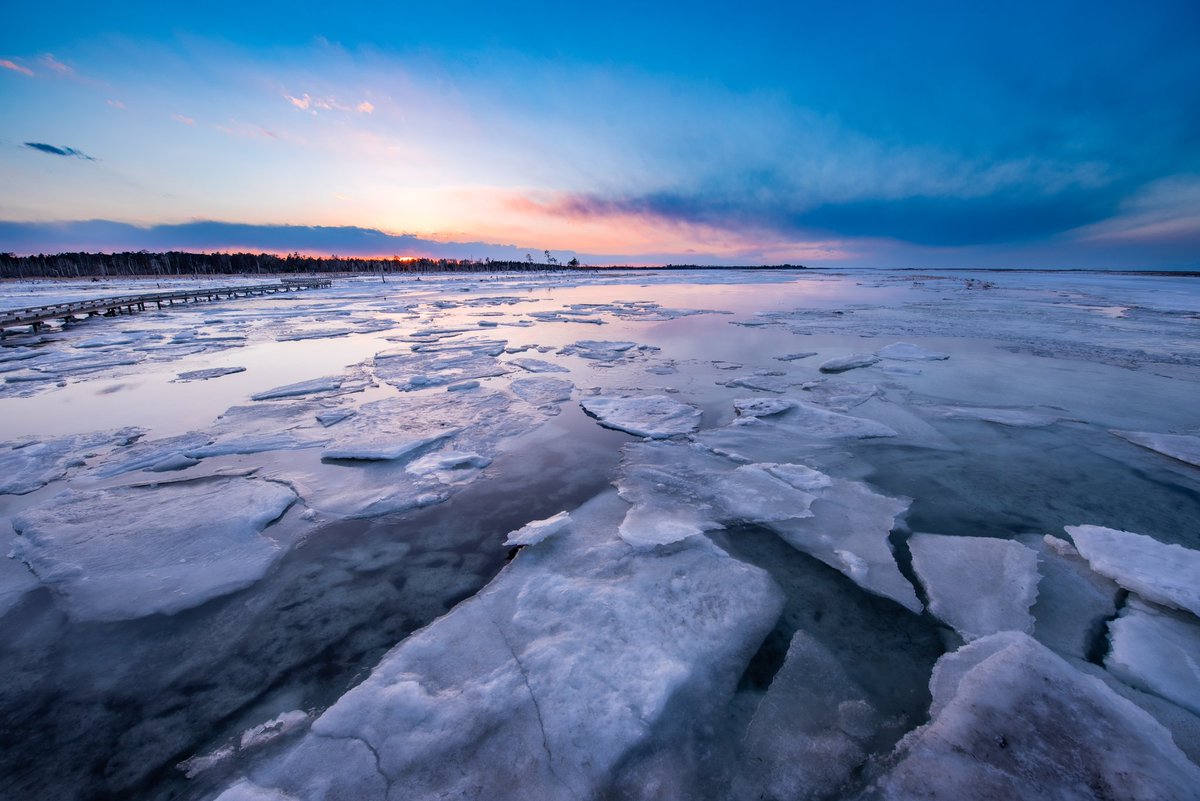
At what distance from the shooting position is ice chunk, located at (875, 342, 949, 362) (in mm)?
8305

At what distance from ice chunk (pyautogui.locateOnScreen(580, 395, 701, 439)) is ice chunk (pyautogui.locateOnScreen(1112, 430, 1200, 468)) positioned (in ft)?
13.7

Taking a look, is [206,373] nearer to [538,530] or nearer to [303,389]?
[303,389]

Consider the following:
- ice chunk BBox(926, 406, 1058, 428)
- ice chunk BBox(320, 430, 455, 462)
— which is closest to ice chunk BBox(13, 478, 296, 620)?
ice chunk BBox(320, 430, 455, 462)

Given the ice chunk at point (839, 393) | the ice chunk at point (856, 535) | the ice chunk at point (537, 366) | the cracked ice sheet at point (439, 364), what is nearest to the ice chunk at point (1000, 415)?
the ice chunk at point (839, 393)

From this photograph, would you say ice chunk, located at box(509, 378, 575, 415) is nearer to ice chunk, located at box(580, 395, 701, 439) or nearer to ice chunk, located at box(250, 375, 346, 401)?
ice chunk, located at box(580, 395, 701, 439)

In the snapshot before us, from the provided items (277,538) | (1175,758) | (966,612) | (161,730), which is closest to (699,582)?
(966,612)

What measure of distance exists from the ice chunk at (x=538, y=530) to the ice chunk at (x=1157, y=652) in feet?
9.04

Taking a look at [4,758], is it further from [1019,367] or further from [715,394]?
[1019,367]

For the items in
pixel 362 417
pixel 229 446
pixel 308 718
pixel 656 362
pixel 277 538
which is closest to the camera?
pixel 308 718

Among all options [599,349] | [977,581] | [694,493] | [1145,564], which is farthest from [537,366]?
[1145,564]

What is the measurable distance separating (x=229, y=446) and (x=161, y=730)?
3.25m

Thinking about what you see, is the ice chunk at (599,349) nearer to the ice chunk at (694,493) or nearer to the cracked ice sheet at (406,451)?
the cracked ice sheet at (406,451)

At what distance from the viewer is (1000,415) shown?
16.9ft

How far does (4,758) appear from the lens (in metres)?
1.65
